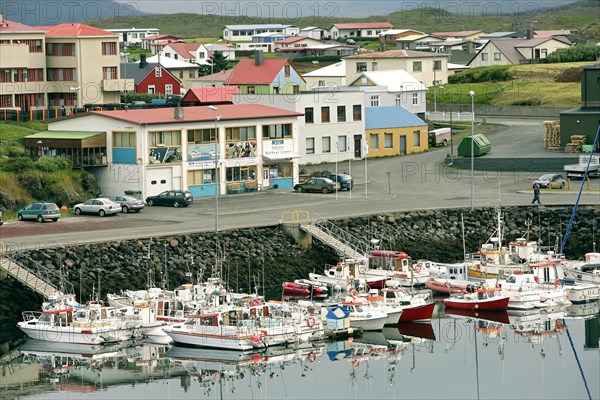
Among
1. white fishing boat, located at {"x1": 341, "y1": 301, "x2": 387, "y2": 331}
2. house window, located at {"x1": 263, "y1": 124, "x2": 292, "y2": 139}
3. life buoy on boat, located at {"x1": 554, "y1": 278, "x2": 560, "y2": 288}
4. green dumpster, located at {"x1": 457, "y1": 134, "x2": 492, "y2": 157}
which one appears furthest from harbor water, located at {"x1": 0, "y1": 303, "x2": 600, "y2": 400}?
green dumpster, located at {"x1": 457, "y1": 134, "x2": 492, "y2": 157}

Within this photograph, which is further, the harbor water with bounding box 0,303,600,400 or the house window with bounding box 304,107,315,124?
the house window with bounding box 304,107,315,124

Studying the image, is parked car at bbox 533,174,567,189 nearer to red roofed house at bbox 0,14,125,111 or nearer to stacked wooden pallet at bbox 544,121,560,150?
stacked wooden pallet at bbox 544,121,560,150

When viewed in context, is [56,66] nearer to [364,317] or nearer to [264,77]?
[264,77]

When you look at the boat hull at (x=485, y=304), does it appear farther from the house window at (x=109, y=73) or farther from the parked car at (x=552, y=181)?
the house window at (x=109, y=73)

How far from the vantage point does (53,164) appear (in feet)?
270

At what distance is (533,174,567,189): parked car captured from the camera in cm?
8775

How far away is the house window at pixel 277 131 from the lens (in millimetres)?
89875

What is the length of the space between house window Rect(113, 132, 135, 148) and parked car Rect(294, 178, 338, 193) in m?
10.7

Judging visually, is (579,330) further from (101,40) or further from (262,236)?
(101,40)

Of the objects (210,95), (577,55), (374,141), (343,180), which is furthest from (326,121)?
(577,55)

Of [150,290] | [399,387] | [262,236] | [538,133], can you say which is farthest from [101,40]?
[399,387]

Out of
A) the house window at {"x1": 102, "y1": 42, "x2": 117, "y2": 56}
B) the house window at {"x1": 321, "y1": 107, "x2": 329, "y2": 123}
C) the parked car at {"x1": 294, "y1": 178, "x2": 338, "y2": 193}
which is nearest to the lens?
the parked car at {"x1": 294, "y1": 178, "x2": 338, "y2": 193}

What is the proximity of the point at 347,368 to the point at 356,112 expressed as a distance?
4652 cm

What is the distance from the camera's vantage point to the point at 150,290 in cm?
6284
